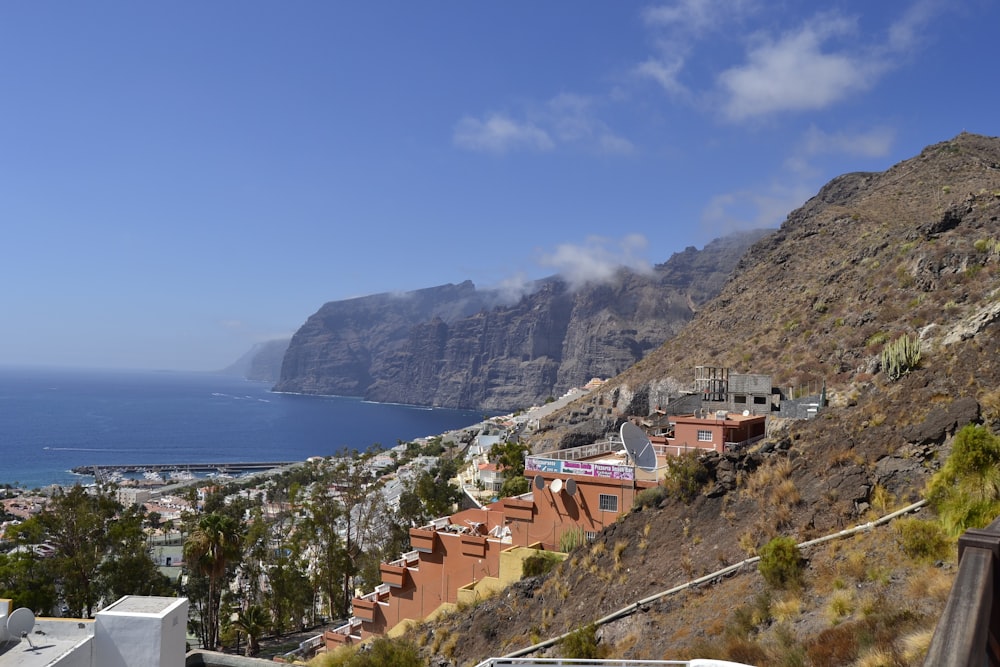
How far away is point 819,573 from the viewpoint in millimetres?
11141

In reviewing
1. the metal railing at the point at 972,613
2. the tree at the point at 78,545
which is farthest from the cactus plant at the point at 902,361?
the tree at the point at 78,545

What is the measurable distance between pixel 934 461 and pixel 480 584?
1275cm

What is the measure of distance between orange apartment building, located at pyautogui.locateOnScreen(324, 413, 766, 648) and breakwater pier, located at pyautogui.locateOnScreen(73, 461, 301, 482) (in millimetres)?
98508

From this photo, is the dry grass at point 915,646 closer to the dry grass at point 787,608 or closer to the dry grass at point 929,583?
the dry grass at point 929,583

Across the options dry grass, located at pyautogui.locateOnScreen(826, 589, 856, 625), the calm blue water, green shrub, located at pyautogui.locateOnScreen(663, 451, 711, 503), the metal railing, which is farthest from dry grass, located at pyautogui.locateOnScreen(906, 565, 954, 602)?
the calm blue water

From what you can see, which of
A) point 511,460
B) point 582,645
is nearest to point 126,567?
point 511,460

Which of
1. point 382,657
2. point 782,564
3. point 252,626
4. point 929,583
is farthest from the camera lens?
point 252,626

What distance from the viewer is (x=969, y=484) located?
34.0 ft

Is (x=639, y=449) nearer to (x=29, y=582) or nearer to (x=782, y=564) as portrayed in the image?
(x=782, y=564)

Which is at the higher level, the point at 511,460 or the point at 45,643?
the point at 45,643

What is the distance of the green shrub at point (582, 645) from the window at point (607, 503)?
267 inches

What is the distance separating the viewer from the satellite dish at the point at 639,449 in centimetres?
1992

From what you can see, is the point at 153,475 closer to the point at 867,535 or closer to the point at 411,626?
the point at 411,626

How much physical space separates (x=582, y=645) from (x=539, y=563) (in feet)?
20.1
